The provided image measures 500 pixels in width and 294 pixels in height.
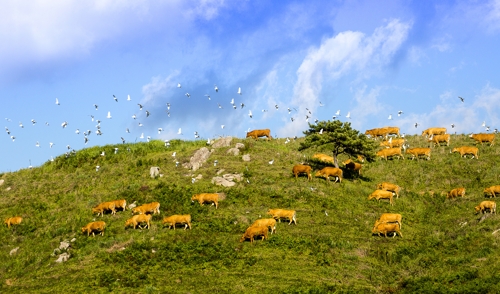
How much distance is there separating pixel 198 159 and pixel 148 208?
1206 cm

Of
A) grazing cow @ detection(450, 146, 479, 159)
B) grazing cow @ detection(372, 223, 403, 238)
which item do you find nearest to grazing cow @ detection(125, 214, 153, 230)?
grazing cow @ detection(372, 223, 403, 238)

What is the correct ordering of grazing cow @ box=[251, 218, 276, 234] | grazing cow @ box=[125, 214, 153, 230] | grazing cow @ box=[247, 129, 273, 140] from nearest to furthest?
grazing cow @ box=[251, 218, 276, 234]
grazing cow @ box=[125, 214, 153, 230]
grazing cow @ box=[247, 129, 273, 140]

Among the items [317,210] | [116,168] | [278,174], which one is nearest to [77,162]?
[116,168]

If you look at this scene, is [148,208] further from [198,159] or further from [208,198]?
[198,159]

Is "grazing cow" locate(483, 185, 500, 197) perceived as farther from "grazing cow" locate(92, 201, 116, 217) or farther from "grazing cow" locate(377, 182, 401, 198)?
"grazing cow" locate(92, 201, 116, 217)

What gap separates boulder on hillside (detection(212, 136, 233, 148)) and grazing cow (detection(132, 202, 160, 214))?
50.9 feet

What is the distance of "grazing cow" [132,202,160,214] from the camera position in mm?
36594

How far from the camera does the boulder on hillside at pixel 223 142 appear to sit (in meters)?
51.5

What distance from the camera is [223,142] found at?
5181 centimetres

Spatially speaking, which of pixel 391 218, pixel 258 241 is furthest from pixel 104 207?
pixel 391 218

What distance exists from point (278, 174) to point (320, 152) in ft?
37.7

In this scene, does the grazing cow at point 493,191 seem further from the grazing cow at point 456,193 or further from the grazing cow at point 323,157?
the grazing cow at point 323,157

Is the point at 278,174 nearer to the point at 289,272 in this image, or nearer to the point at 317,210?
the point at 317,210

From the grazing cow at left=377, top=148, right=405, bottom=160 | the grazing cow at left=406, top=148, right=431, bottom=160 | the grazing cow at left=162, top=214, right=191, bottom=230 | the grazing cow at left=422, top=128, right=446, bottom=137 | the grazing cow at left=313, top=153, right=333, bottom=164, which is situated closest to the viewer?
the grazing cow at left=162, top=214, right=191, bottom=230
